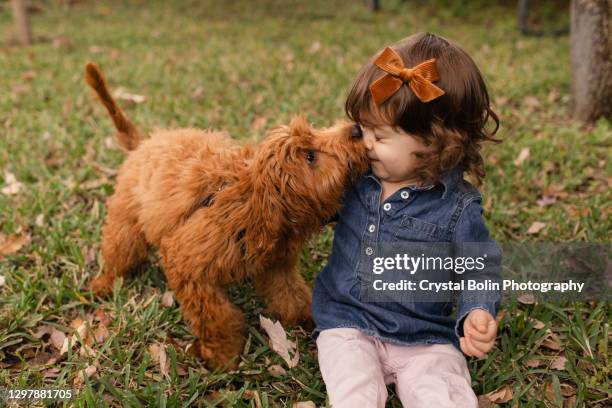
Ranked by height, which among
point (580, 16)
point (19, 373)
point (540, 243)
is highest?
point (580, 16)

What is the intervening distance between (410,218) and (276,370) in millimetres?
1021

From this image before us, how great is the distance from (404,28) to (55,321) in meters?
7.50

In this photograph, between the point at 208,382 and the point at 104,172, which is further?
the point at 104,172

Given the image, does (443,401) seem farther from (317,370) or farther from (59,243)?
(59,243)

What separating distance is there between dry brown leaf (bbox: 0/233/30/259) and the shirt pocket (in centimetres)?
249

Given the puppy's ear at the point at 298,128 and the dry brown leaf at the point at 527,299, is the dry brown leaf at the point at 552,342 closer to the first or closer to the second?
the dry brown leaf at the point at 527,299

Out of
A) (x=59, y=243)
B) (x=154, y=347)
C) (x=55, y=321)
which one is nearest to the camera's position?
(x=154, y=347)

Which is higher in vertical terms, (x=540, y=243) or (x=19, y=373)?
(x=19, y=373)

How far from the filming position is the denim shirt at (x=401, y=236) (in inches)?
93.7

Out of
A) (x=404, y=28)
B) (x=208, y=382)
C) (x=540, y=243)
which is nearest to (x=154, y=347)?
(x=208, y=382)

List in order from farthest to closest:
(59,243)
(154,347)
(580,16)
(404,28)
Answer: (404,28) < (580,16) < (59,243) < (154,347)

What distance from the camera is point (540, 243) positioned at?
3531 millimetres

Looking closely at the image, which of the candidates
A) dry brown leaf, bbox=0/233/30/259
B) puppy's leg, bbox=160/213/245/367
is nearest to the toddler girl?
puppy's leg, bbox=160/213/245/367

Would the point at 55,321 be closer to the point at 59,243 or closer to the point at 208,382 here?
the point at 59,243
